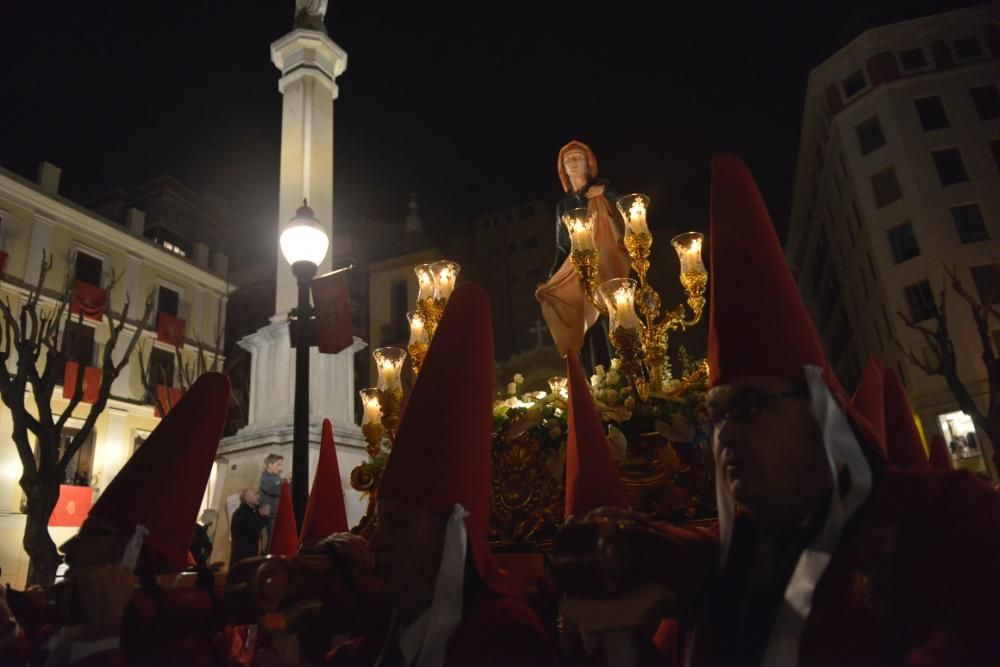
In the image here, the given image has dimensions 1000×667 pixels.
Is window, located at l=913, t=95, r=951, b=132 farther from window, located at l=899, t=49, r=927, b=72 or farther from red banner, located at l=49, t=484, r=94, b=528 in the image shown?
red banner, located at l=49, t=484, r=94, b=528

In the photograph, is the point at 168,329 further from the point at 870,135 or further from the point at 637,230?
the point at 870,135

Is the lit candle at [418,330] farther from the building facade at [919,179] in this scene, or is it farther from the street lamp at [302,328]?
the building facade at [919,179]

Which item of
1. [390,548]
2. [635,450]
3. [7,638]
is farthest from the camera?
[635,450]

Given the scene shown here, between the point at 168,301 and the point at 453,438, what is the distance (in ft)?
90.6

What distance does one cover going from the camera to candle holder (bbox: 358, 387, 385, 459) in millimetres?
5078

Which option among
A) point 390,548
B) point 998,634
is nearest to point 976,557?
point 998,634

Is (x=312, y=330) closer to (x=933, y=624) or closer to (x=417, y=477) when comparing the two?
(x=417, y=477)

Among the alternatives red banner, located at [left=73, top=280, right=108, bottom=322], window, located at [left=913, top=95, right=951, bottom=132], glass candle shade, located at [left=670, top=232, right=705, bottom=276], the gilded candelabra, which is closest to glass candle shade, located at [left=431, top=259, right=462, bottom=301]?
the gilded candelabra

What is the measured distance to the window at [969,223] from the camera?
71.3 feet

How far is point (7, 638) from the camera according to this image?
2.89 meters

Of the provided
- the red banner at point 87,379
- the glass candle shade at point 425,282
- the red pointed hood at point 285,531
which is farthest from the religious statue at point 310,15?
the red banner at point 87,379

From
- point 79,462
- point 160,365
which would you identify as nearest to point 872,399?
point 79,462

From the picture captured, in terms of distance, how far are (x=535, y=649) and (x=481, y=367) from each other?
91 centimetres

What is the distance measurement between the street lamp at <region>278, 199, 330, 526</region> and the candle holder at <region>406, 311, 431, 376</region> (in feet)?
3.28
